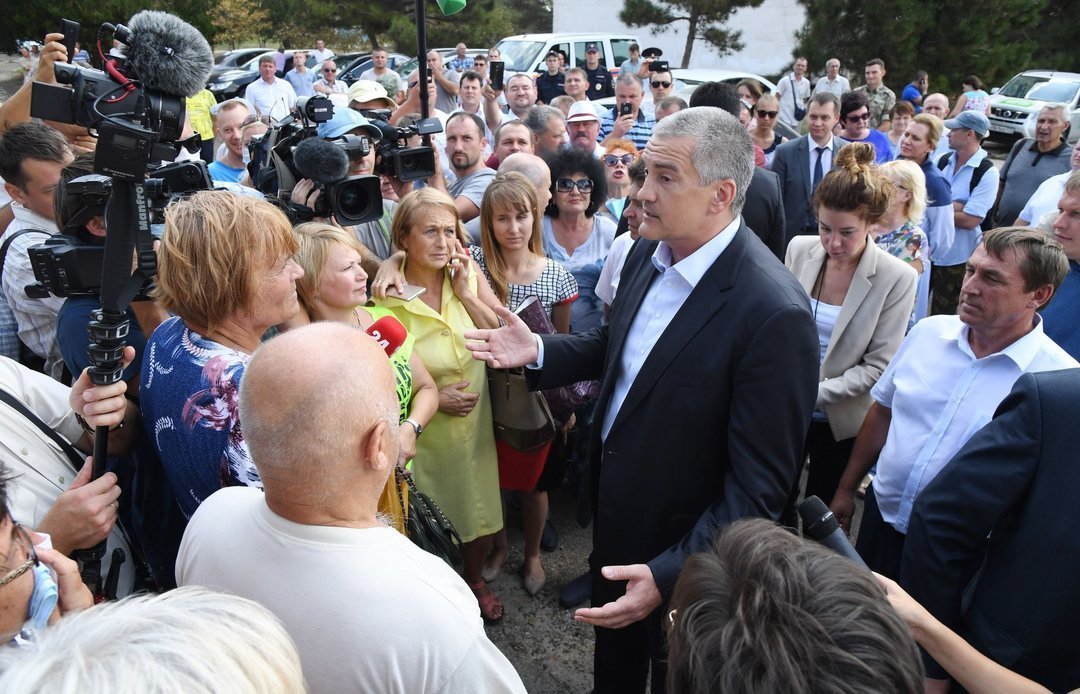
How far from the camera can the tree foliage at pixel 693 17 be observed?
68.7 ft

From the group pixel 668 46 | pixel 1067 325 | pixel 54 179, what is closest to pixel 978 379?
pixel 1067 325

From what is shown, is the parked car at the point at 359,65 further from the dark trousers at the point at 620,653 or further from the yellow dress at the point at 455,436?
the dark trousers at the point at 620,653

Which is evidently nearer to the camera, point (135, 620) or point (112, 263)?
point (135, 620)

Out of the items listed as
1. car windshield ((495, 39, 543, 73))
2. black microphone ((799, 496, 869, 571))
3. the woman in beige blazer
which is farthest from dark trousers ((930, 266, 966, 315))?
car windshield ((495, 39, 543, 73))

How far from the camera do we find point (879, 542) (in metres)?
2.62

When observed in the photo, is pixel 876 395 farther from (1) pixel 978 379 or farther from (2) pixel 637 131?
(2) pixel 637 131

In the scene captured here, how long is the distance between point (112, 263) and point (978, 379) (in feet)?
8.33

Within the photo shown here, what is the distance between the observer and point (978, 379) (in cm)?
229

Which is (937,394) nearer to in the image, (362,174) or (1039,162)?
(362,174)

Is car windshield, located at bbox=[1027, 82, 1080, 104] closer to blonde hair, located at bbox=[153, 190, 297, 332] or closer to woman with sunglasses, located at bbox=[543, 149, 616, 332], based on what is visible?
woman with sunglasses, located at bbox=[543, 149, 616, 332]

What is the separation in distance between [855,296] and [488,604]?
2144mm

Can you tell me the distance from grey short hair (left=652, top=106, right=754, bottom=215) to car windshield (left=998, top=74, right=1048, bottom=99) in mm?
18378

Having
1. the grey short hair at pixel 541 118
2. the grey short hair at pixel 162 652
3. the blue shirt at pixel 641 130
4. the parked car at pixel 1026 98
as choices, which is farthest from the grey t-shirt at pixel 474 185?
the parked car at pixel 1026 98

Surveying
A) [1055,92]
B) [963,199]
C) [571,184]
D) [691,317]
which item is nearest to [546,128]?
[571,184]
